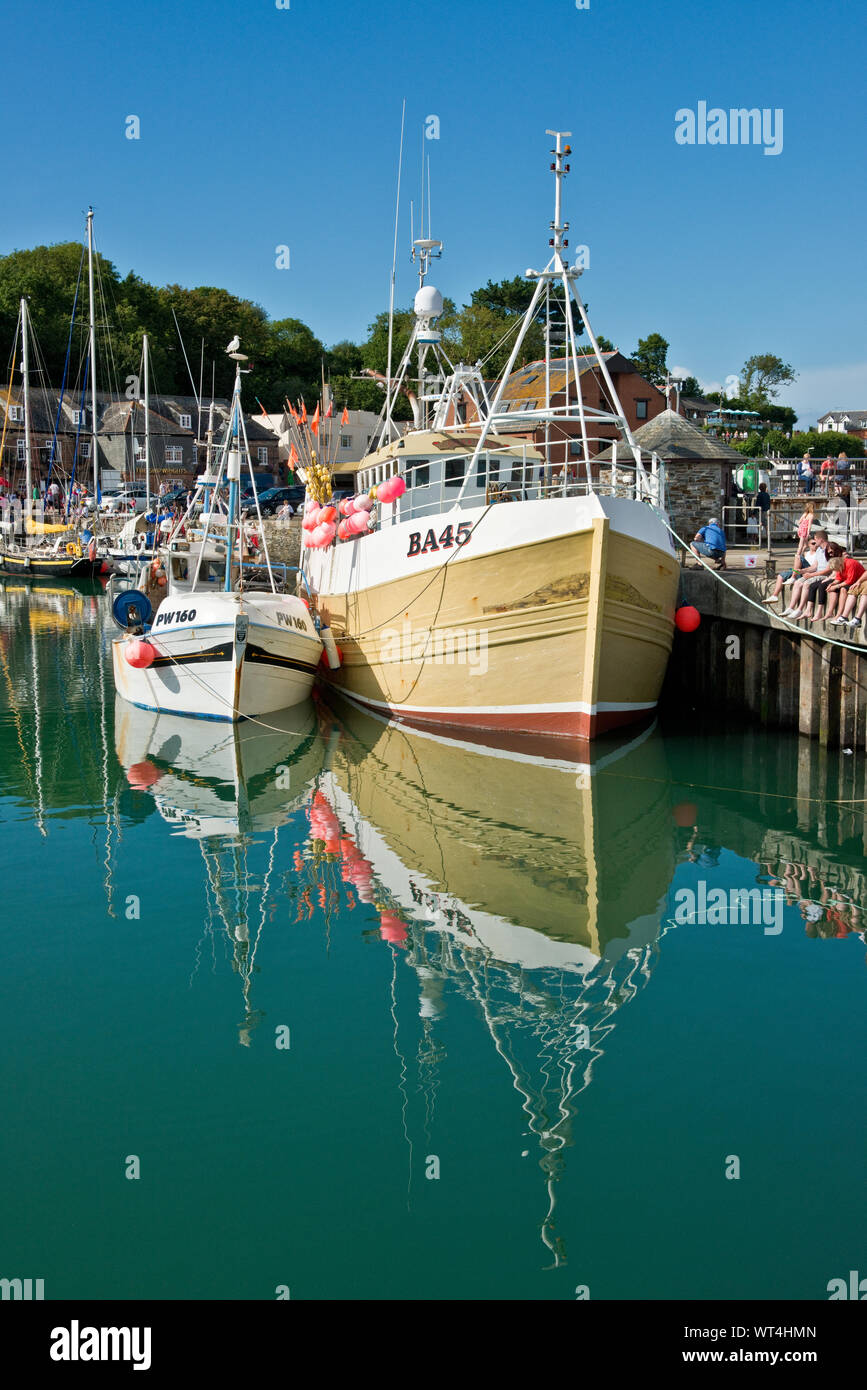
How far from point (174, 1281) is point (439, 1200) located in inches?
54.5

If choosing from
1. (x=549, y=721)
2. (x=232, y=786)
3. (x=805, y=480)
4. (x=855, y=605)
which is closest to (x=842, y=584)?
(x=855, y=605)

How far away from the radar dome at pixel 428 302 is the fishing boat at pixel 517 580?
6.34 feet

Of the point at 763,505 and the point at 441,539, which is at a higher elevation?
the point at 763,505

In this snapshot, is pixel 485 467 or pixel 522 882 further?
pixel 485 467

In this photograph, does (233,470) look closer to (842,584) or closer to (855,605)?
(842,584)

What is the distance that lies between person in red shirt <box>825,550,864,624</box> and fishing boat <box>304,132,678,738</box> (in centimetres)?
230

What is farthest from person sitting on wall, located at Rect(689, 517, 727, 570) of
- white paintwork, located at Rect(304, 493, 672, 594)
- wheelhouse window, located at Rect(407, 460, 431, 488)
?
wheelhouse window, located at Rect(407, 460, 431, 488)

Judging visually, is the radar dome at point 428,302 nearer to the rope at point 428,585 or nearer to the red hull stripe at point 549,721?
the rope at point 428,585

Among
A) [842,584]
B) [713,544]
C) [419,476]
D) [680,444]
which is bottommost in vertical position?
[842,584]

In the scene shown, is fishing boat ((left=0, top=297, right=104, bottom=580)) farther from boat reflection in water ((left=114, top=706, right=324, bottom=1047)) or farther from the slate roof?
boat reflection in water ((left=114, top=706, right=324, bottom=1047))

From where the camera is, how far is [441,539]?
16.1 metres

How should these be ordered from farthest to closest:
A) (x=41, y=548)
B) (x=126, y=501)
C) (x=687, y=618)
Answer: (x=126, y=501) → (x=41, y=548) → (x=687, y=618)

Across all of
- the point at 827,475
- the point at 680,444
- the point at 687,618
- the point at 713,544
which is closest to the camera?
the point at 687,618

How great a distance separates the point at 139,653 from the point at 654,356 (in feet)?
250
